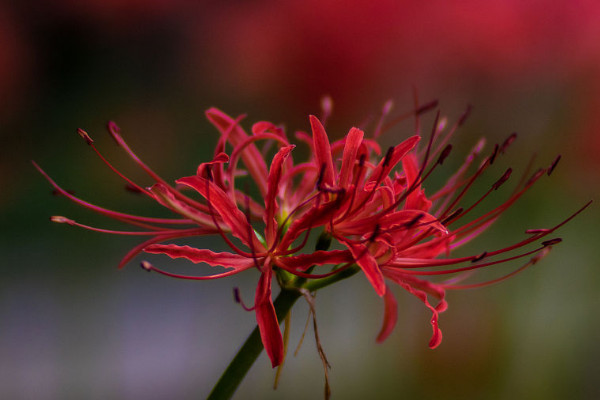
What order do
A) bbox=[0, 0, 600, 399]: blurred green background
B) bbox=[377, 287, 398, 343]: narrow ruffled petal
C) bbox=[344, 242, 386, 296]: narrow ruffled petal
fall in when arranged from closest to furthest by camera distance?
bbox=[344, 242, 386, 296]: narrow ruffled petal < bbox=[377, 287, 398, 343]: narrow ruffled petal < bbox=[0, 0, 600, 399]: blurred green background

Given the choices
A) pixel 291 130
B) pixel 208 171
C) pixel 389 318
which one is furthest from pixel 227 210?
pixel 291 130

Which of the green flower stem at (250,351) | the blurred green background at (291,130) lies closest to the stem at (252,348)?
the green flower stem at (250,351)

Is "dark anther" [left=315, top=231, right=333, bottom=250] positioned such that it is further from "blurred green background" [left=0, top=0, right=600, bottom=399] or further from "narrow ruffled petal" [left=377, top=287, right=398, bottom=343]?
"blurred green background" [left=0, top=0, right=600, bottom=399]

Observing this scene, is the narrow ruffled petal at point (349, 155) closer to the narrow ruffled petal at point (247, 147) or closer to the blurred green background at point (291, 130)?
the narrow ruffled petal at point (247, 147)

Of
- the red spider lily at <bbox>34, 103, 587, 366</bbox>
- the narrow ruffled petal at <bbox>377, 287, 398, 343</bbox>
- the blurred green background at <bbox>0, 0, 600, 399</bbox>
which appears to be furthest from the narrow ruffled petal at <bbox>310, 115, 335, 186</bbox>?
the blurred green background at <bbox>0, 0, 600, 399</bbox>

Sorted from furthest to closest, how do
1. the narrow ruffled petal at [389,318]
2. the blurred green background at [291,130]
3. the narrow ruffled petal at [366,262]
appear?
the blurred green background at [291,130] < the narrow ruffled petal at [389,318] < the narrow ruffled petal at [366,262]

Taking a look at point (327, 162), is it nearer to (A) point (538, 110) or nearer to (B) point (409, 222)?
(B) point (409, 222)
